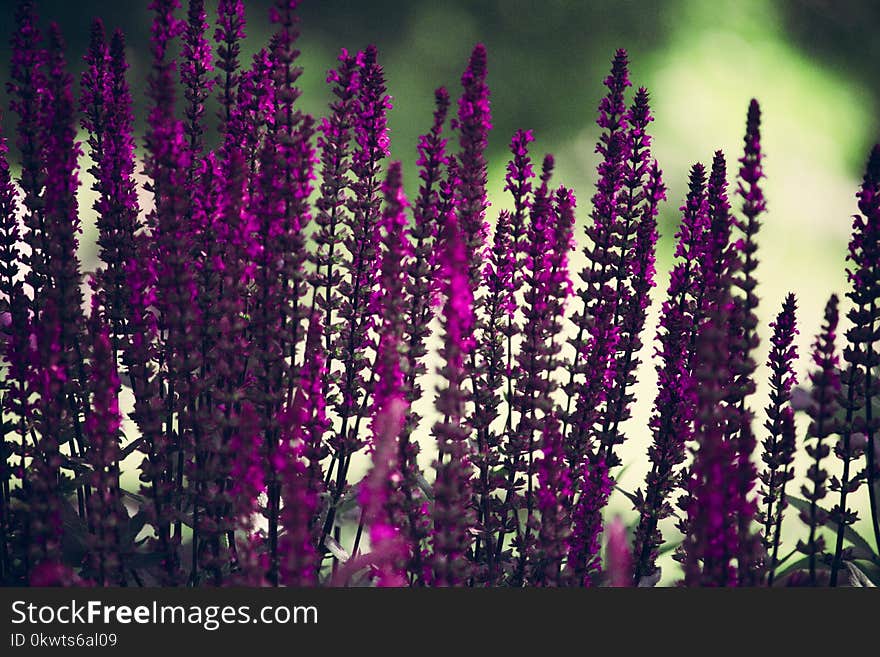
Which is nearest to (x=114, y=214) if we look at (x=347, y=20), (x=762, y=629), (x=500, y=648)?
(x=500, y=648)

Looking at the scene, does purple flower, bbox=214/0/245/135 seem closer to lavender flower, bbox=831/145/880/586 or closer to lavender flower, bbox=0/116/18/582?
lavender flower, bbox=0/116/18/582

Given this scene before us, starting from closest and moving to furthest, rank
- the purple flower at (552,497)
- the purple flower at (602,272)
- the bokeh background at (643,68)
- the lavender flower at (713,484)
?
the lavender flower at (713,484)
the purple flower at (552,497)
the purple flower at (602,272)
the bokeh background at (643,68)

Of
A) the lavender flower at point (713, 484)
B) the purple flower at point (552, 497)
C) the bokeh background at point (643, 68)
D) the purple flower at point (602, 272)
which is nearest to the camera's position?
the lavender flower at point (713, 484)

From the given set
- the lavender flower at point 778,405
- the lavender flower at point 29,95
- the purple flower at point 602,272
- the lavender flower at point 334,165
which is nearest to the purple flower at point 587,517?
the purple flower at point 602,272

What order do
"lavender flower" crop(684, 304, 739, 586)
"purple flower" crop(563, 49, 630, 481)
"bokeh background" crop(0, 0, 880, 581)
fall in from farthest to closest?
"bokeh background" crop(0, 0, 880, 581)
"purple flower" crop(563, 49, 630, 481)
"lavender flower" crop(684, 304, 739, 586)

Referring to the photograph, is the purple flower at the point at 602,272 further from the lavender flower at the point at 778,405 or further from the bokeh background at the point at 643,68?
the bokeh background at the point at 643,68

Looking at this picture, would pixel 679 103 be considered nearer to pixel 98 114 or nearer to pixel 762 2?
pixel 762 2

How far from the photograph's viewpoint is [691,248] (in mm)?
827

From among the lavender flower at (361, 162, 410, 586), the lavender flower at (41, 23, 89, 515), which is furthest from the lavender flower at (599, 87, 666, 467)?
the lavender flower at (41, 23, 89, 515)

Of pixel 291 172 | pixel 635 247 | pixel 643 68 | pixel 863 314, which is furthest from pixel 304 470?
pixel 643 68

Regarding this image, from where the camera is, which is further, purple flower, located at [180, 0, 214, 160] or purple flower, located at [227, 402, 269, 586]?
purple flower, located at [180, 0, 214, 160]

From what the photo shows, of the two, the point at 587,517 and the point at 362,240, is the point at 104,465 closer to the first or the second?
the point at 362,240

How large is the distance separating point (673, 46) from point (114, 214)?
1.42 meters

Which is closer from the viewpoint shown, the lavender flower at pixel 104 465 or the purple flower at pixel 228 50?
the lavender flower at pixel 104 465
